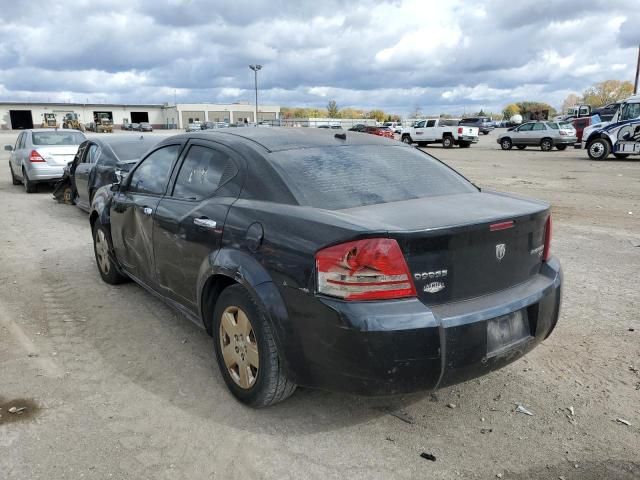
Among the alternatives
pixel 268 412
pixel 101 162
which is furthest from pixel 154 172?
pixel 101 162

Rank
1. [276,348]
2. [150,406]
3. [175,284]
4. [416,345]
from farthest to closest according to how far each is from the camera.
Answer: [175,284] → [150,406] → [276,348] → [416,345]

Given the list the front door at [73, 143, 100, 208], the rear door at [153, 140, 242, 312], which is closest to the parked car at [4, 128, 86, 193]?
the front door at [73, 143, 100, 208]

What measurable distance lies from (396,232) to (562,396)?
5.76 ft

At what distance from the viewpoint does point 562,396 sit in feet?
11.0

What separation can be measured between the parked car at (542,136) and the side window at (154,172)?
92.5ft

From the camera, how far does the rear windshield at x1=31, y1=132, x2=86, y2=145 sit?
42.5ft

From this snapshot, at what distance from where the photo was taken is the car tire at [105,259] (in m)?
5.41

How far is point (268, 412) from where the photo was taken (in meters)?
3.19

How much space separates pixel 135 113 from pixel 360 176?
105784 mm

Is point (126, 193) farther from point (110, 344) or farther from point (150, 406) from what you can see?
point (150, 406)

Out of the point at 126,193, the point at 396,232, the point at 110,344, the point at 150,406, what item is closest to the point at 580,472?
the point at 396,232

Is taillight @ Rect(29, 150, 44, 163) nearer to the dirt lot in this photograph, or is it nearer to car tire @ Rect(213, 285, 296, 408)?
the dirt lot

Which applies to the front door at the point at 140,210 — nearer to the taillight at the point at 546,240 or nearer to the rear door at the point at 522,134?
the taillight at the point at 546,240

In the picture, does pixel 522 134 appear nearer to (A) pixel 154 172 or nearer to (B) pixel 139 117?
(A) pixel 154 172
